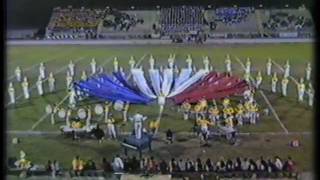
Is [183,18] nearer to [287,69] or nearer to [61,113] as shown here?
[287,69]

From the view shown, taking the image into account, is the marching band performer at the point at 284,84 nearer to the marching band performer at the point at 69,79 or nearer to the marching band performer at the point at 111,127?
the marching band performer at the point at 111,127

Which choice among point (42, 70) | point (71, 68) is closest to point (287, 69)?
point (71, 68)

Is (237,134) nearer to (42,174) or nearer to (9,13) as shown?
(42,174)

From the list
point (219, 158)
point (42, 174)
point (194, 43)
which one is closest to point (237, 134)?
point (219, 158)

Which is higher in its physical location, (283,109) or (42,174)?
Answer: (283,109)

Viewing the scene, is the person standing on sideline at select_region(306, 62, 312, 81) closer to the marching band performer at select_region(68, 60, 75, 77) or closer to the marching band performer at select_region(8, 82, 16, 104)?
the marching band performer at select_region(68, 60, 75, 77)
